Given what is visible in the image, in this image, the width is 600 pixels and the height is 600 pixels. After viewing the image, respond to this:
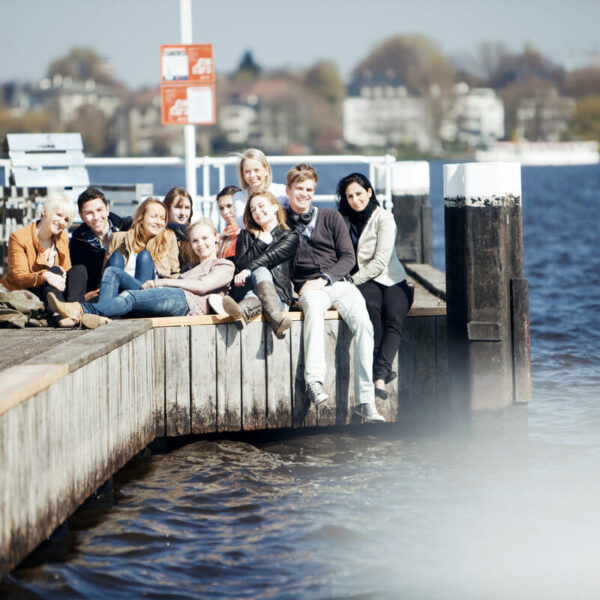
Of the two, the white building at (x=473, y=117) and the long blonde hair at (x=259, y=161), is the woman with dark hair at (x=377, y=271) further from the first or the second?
the white building at (x=473, y=117)

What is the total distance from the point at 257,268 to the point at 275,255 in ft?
0.50

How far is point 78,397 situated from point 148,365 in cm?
140

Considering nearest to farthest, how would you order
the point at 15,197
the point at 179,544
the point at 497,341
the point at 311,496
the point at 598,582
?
the point at 598,582, the point at 179,544, the point at 311,496, the point at 497,341, the point at 15,197

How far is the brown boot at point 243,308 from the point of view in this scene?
690 cm

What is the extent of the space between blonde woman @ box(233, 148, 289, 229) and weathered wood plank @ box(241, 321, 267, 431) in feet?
3.75

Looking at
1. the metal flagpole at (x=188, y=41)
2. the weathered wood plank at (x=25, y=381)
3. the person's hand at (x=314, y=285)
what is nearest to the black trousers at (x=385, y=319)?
the person's hand at (x=314, y=285)

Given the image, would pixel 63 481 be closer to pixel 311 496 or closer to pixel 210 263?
pixel 311 496

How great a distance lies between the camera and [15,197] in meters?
11.0

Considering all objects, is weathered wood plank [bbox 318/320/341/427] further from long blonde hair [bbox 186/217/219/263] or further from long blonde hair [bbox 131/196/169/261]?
long blonde hair [bbox 131/196/169/261]

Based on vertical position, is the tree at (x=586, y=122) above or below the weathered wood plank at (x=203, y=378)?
above

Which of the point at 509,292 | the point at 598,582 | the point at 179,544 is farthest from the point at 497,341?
the point at 179,544

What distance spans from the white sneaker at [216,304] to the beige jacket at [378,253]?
98 centimetres

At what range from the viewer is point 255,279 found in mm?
7277

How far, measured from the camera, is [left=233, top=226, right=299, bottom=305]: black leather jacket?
7367 mm
